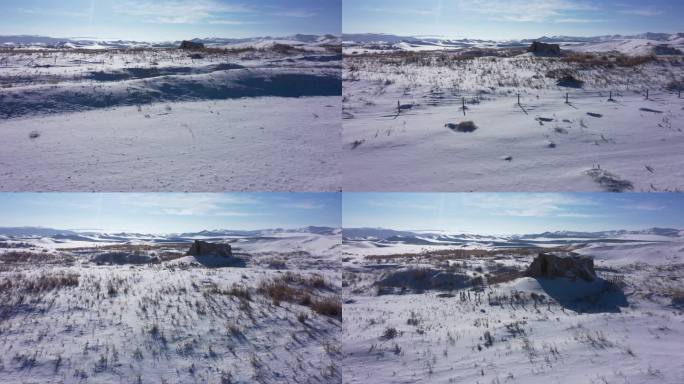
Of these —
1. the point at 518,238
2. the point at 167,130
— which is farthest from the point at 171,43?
the point at 167,130

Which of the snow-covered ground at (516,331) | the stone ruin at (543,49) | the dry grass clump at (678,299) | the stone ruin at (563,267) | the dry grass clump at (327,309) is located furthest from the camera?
the stone ruin at (543,49)

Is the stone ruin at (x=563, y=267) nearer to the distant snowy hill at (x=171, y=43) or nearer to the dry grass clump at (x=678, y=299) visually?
the dry grass clump at (x=678, y=299)

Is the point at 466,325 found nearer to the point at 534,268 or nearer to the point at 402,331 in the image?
the point at 402,331

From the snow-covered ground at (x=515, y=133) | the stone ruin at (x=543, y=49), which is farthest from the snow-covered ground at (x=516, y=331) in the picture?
the stone ruin at (x=543, y=49)

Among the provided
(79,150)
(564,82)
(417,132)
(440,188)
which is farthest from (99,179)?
(564,82)

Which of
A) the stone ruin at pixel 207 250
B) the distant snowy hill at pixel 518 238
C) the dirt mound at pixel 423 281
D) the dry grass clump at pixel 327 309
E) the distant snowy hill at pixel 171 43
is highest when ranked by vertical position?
the distant snowy hill at pixel 171 43

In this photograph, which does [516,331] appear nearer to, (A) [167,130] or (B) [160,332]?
(B) [160,332]

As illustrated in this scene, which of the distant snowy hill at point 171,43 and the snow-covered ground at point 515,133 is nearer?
the snow-covered ground at point 515,133

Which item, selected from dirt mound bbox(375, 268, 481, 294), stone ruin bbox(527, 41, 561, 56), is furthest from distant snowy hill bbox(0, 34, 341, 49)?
dirt mound bbox(375, 268, 481, 294)
